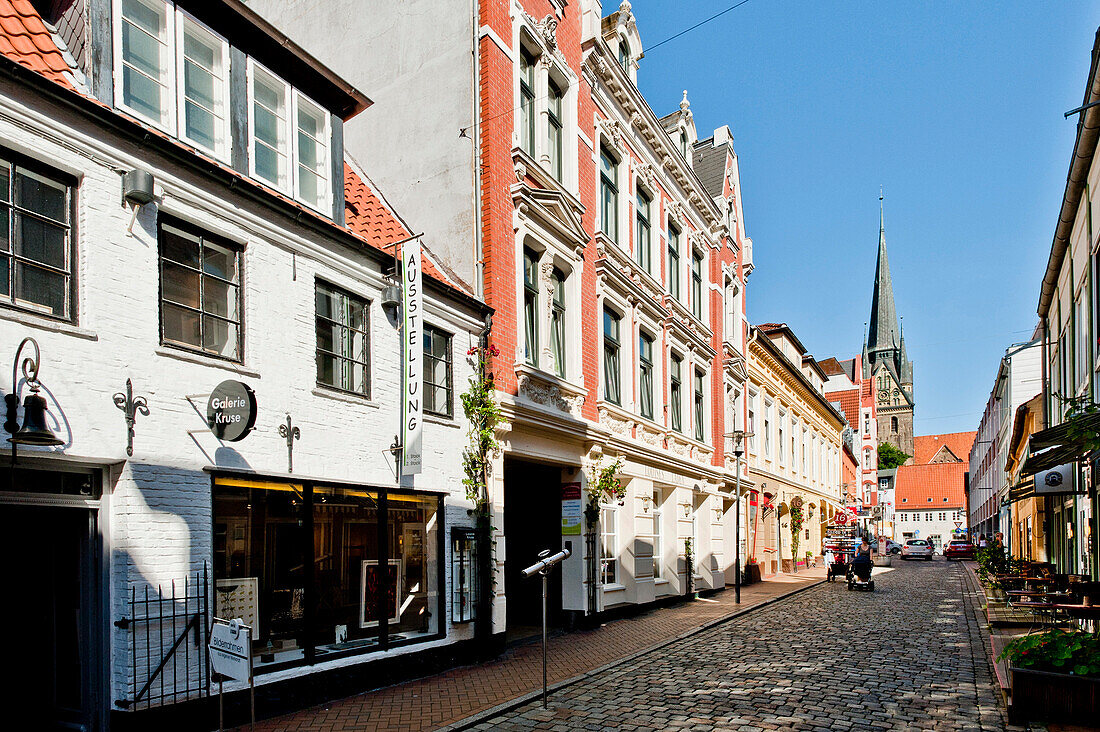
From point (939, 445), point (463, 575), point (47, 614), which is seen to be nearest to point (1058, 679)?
point (463, 575)

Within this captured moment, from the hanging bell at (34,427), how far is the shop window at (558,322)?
32.4 feet

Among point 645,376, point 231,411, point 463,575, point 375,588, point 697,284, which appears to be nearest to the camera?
point 231,411

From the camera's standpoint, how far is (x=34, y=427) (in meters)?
6.10

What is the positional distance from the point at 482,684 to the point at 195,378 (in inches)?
207

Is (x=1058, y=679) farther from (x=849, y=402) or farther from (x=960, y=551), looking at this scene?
(x=849, y=402)

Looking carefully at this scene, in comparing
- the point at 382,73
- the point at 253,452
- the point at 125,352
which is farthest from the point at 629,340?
the point at 125,352

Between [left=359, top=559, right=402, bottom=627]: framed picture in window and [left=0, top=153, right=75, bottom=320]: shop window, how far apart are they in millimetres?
4991

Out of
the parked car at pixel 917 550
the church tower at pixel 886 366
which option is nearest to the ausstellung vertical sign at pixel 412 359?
the parked car at pixel 917 550

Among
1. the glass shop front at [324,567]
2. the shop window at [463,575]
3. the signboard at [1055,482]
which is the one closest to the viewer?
the glass shop front at [324,567]

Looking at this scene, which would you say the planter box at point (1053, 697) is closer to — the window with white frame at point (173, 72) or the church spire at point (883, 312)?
the window with white frame at point (173, 72)

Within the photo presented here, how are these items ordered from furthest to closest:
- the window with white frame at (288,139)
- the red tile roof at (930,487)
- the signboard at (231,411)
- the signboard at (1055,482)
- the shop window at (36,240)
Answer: the red tile roof at (930,487) < the signboard at (1055,482) < the window with white frame at (288,139) < the signboard at (231,411) < the shop window at (36,240)

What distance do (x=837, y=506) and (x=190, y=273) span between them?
45128mm

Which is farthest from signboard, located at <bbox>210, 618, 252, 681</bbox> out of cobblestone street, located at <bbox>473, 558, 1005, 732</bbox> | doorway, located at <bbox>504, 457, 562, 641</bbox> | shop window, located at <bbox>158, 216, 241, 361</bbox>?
doorway, located at <bbox>504, 457, 562, 641</bbox>

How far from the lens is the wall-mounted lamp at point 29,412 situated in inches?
240
